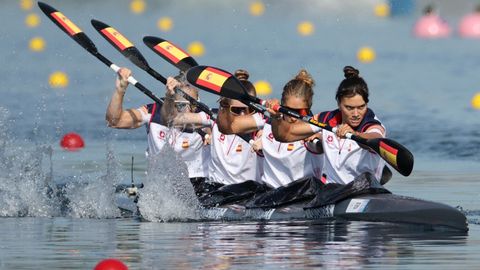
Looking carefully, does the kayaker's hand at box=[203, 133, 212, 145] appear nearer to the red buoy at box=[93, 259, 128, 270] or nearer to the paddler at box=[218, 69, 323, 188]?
the paddler at box=[218, 69, 323, 188]

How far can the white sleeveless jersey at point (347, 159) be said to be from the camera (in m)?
13.3

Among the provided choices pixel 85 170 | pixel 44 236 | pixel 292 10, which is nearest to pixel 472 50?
pixel 292 10

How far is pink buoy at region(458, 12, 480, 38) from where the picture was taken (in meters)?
35.8

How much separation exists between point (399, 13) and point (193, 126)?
72.1 feet

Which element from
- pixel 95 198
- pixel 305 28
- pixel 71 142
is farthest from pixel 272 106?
pixel 305 28

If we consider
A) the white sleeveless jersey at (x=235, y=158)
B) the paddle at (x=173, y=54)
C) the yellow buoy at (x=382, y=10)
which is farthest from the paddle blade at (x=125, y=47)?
the yellow buoy at (x=382, y=10)

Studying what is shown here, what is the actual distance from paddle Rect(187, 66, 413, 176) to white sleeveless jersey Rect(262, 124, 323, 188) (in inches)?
13.5

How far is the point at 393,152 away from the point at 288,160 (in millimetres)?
1636

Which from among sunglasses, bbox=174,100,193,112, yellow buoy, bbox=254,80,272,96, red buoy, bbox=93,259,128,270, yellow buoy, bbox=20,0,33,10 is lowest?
red buoy, bbox=93,259,128,270

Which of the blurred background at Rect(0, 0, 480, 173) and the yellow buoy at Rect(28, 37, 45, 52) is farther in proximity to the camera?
the yellow buoy at Rect(28, 37, 45, 52)

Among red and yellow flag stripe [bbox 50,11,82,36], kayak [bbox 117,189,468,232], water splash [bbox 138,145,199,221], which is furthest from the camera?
red and yellow flag stripe [bbox 50,11,82,36]

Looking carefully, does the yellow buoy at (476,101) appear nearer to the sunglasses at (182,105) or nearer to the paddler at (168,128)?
the paddler at (168,128)

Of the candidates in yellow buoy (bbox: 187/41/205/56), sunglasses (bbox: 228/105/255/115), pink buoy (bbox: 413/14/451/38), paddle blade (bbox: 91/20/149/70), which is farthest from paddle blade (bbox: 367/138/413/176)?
pink buoy (bbox: 413/14/451/38)

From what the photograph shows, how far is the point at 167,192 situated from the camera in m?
14.1
